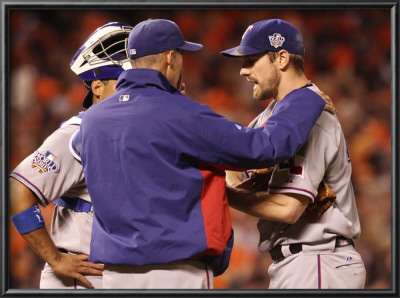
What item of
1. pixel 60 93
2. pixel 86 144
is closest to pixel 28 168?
pixel 86 144

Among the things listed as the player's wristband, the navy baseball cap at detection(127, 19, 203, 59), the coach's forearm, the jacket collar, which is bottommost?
the player's wristband

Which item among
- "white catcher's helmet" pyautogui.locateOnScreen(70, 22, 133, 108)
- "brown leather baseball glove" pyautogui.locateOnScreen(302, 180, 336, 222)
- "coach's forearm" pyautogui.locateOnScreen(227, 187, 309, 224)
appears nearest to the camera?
"coach's forearm" pyautogui.locateOnScreen(227, 187, 309, 224)

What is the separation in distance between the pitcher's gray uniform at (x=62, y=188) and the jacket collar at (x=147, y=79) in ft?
1.44

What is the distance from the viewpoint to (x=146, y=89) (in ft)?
7.43

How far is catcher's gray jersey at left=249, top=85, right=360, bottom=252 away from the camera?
251 cm

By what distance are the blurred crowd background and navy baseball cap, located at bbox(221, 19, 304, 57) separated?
6.63 feet

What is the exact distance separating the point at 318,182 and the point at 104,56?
1.08 meters

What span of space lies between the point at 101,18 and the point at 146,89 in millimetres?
Answer: 2863

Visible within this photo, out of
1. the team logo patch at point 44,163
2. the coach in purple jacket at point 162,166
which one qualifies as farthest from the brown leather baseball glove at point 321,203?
the team logo patch at point 44,163

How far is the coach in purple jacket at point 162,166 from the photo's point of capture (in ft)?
7.13

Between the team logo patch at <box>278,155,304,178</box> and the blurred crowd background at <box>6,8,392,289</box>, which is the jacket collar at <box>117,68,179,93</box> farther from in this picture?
the blurred crowd background at <box>6,8,392,289</box>

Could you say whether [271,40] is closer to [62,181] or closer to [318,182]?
[318,182]

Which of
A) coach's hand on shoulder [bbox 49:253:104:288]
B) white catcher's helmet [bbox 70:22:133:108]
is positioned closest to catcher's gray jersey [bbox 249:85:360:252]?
coach's hand on shoulder [bbox 49:253:104:288]

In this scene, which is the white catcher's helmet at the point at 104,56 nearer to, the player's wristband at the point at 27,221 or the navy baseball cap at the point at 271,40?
the navy baseball cap at the point at 271,40
